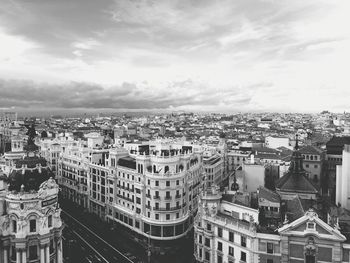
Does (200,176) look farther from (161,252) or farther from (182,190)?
(161,252)

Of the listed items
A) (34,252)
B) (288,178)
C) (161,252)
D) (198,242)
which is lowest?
(161,252)

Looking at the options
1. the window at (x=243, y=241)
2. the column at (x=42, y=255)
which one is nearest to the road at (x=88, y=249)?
the column at (x=42, y=255)

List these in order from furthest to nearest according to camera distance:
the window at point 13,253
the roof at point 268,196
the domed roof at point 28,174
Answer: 1. the roof at point 268,196
2. the domed roof at point 28,174
3. the window at point 13,253

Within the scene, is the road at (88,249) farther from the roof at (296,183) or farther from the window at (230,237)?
the roof at (296,183)

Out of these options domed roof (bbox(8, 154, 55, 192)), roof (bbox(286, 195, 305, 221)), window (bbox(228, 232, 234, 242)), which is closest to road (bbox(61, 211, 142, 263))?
window (bbox(228, 232, 234, 242))

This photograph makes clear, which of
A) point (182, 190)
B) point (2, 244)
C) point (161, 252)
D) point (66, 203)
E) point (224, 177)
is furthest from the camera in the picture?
point (224, 177)

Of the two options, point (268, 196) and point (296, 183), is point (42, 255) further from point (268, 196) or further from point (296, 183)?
point (296, 183)

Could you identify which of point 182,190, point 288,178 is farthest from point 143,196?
point 288,178
